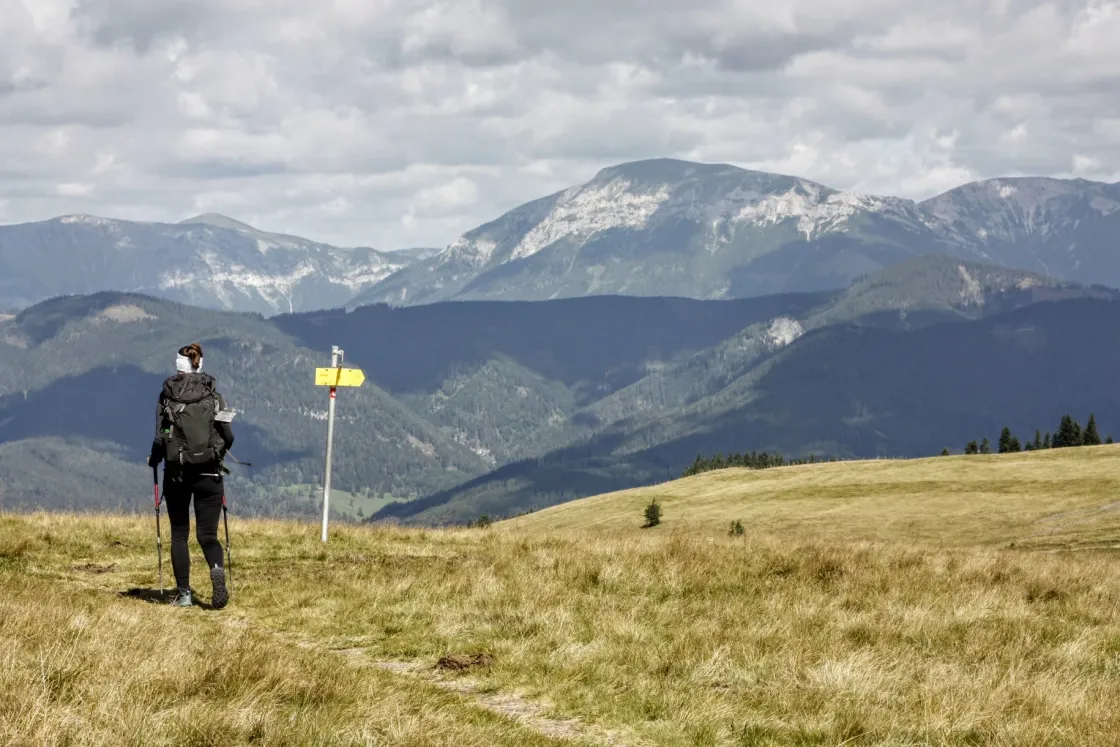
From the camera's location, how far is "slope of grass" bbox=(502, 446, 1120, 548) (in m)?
48.2

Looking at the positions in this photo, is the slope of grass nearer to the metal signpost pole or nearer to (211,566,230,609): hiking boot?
the metal signpost pole

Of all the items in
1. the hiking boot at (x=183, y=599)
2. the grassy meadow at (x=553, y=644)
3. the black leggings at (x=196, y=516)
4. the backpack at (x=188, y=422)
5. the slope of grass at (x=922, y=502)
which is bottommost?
the slope of grass at (x=922, y=502)

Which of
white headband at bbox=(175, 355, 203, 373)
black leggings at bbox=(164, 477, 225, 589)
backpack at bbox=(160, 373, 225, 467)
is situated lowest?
black leggings at bbox=(164, 477, 225, 589)

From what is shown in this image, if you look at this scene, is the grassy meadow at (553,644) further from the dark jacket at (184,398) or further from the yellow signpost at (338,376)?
the yellow signpost at (338,376)

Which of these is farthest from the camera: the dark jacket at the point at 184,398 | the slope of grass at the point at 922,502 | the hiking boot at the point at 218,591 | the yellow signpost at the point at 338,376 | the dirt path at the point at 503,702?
the slope of grass at the point at 922,502

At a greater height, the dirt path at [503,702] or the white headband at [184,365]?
the white headband at [184,365]

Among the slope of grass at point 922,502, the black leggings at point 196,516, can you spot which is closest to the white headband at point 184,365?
the black leggings at point 196,516

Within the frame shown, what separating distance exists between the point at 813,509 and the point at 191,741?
63388 millimetres

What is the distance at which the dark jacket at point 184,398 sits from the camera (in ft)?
50.5

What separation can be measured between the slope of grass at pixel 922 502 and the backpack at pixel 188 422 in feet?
62.8

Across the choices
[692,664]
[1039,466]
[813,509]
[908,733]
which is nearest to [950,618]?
[692,664]

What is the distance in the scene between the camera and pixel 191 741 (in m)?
8.02

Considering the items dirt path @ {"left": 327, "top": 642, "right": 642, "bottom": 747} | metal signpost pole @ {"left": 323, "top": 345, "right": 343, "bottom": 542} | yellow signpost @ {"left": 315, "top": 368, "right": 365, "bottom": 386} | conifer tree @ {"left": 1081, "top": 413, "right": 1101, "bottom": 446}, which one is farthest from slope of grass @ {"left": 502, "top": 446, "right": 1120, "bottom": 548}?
conifer tree @ {"left": 1081, "top": 413, "right": 1101, "bottom": 446}

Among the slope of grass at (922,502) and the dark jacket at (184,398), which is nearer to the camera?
the dark jacket at (184,398)
